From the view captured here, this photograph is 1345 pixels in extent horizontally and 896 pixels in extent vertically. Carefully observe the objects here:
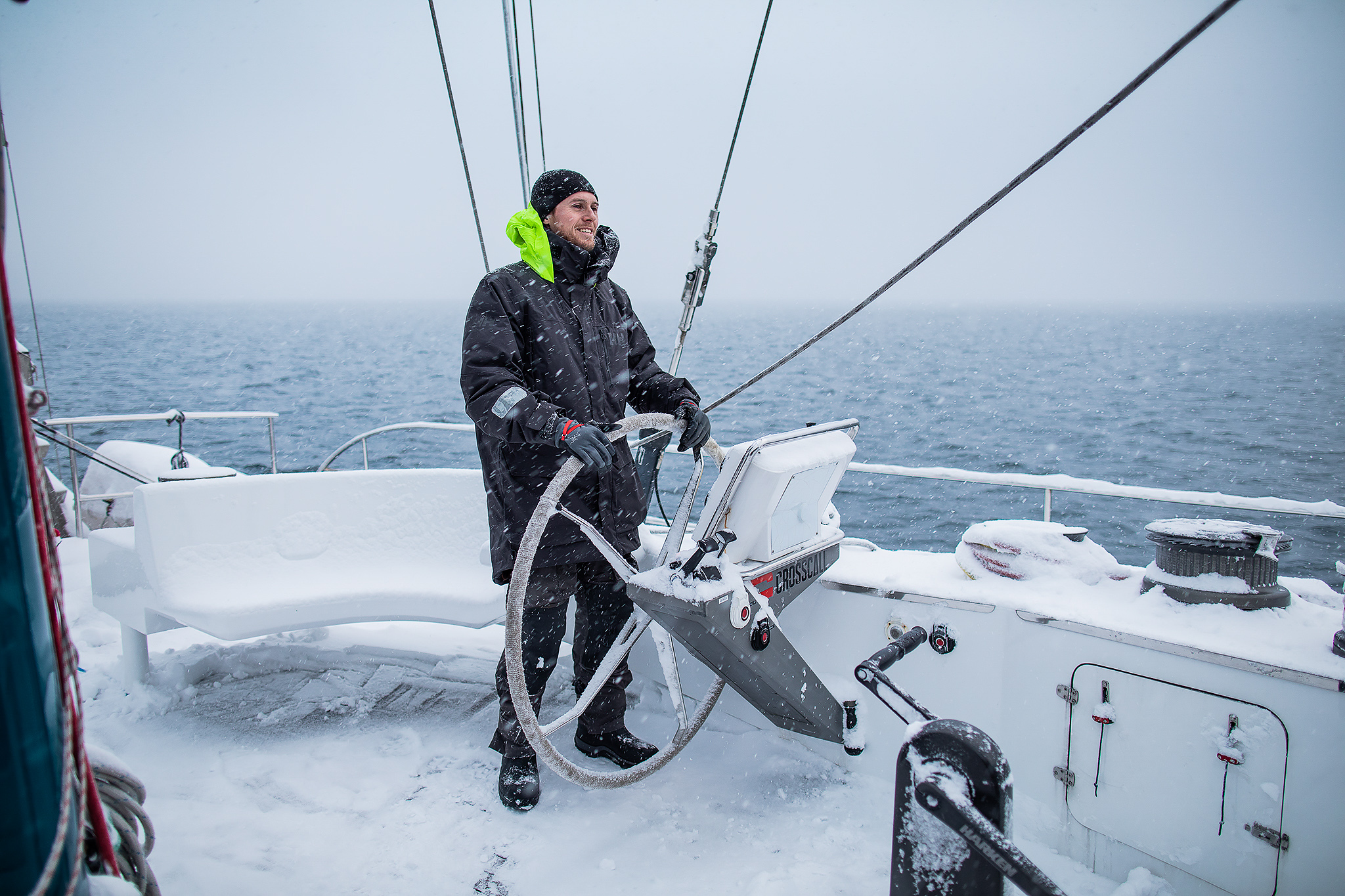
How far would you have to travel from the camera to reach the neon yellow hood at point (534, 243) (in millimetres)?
1796

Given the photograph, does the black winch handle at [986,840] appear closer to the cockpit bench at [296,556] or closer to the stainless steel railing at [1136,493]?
the stainless steel railing at [1136,493]

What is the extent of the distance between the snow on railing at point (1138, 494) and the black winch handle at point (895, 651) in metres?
0.60

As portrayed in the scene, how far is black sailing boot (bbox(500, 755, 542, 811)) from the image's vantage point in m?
1.82

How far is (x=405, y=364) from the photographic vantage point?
32.0 m

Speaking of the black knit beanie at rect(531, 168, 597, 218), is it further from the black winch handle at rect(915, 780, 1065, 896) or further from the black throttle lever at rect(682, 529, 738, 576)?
the black winch handle at rect(915, 780, 1065, 896)

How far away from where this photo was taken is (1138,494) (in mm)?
2029

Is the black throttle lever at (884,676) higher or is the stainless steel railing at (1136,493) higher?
the stainless steel railing at (1136,493)

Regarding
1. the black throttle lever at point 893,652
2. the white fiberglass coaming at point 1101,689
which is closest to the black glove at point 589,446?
the white fiberglass coaming at point 1101,689

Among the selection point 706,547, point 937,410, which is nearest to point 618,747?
point 706,547

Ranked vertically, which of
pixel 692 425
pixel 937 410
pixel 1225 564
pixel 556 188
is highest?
pixel 556 188

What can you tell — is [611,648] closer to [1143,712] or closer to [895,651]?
[895,651]

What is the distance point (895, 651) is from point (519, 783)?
1012mm

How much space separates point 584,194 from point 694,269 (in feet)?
1.62

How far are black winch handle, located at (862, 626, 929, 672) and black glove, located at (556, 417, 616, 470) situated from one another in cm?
59
